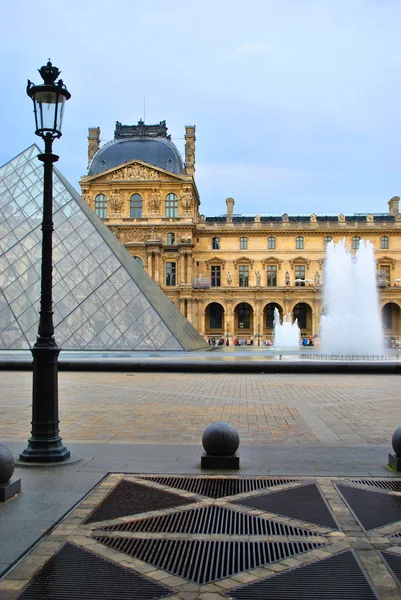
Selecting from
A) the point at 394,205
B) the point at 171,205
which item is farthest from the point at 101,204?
the point at 394,205

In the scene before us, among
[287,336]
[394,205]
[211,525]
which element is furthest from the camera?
[394,205]

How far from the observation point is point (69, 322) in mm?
21578

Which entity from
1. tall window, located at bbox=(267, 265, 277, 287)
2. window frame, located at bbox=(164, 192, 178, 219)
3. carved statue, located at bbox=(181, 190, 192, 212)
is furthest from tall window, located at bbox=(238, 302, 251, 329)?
window frame, located at bbox=(164, 192, 178, 219)

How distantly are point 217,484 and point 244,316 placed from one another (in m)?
54.1

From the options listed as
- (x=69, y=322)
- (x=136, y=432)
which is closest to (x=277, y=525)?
(x=136, y=432)

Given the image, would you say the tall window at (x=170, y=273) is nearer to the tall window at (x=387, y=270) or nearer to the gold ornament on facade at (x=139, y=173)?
the gold ornament on facade at (x=139, y=173)

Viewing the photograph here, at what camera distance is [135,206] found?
56094 mm

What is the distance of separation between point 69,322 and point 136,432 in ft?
49.0

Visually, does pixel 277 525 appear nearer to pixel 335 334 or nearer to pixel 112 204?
pixel 335 334

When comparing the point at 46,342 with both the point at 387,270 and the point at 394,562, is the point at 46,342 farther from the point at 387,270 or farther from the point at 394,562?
the point at 387,270

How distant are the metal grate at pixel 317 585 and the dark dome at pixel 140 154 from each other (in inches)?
2170

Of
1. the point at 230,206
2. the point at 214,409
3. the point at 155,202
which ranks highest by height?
the point at 230,206

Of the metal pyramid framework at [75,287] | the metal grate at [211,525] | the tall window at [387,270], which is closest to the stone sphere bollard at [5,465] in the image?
the metal grate at [211,525]

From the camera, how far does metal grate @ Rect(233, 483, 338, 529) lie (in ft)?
13.1
